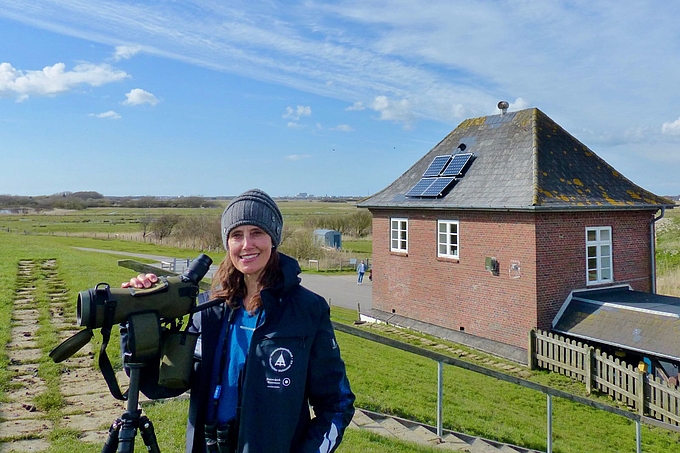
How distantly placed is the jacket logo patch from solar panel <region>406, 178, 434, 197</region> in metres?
16.0

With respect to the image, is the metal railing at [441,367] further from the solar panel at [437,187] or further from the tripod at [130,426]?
the solar panel at [437,187]

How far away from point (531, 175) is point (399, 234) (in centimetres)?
539

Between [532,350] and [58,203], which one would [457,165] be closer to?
[532,350]

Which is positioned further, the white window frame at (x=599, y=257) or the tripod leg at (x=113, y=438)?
the white window frame at (x=599, y=257)

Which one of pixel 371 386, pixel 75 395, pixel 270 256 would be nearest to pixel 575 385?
pixel 371 386

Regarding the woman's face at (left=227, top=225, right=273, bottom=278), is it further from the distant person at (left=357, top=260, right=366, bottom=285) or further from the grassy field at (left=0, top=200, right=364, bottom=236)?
the grassy field at (left=0, top=200, right=364, bottom=236)

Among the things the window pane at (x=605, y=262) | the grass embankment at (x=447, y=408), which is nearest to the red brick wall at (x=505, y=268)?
the window pane at (x=605, y=262)

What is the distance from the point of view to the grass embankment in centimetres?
491

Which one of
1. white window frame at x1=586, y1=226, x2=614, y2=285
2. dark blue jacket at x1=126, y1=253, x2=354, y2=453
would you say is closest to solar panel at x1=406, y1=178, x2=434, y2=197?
white window frame at x1=586, y1=226, x2=614, y2=285

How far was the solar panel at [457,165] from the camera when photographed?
17.8 metres

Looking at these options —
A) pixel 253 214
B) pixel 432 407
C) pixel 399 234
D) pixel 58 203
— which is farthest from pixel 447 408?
pixel 58 203

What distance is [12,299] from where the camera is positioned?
1040cm

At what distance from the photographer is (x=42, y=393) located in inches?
217

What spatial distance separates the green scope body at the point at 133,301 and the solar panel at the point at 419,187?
53.0ft
